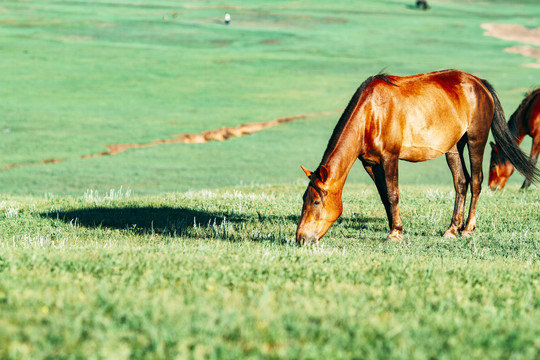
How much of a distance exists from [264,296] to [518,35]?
257 feet

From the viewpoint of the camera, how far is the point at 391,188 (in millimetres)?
9836

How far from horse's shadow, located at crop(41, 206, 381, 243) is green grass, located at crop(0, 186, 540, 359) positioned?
10 centimetres

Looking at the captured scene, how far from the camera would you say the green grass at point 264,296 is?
4309mm

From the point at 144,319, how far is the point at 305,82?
39.7 meters

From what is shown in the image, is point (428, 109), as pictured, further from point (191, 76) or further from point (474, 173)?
point (191, 76)

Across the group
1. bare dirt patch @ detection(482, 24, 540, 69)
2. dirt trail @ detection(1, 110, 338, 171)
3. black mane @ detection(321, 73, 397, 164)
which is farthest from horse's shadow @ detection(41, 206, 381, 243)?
bare dirt patch @ detection(482, 24, 540, 69)

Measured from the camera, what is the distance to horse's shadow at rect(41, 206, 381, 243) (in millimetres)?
10086

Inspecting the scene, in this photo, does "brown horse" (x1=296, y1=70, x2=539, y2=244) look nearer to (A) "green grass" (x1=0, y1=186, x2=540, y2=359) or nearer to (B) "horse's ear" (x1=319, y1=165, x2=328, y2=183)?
(B) "horse's ear" (x1=319, y1=165, x2=328, y2=183)

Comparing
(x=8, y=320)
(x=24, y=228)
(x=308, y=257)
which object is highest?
(x=8, y=320)

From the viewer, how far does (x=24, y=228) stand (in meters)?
10.2

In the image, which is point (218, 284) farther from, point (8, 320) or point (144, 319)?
point (8, 320)

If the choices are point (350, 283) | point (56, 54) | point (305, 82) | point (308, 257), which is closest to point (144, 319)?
point (350, 283)

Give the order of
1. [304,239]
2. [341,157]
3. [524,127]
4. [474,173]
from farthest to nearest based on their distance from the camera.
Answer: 1. [524,127]
2. [474,173]
3. [341,157]
4. [304,239]

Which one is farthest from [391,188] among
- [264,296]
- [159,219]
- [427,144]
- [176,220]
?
[264,296]
